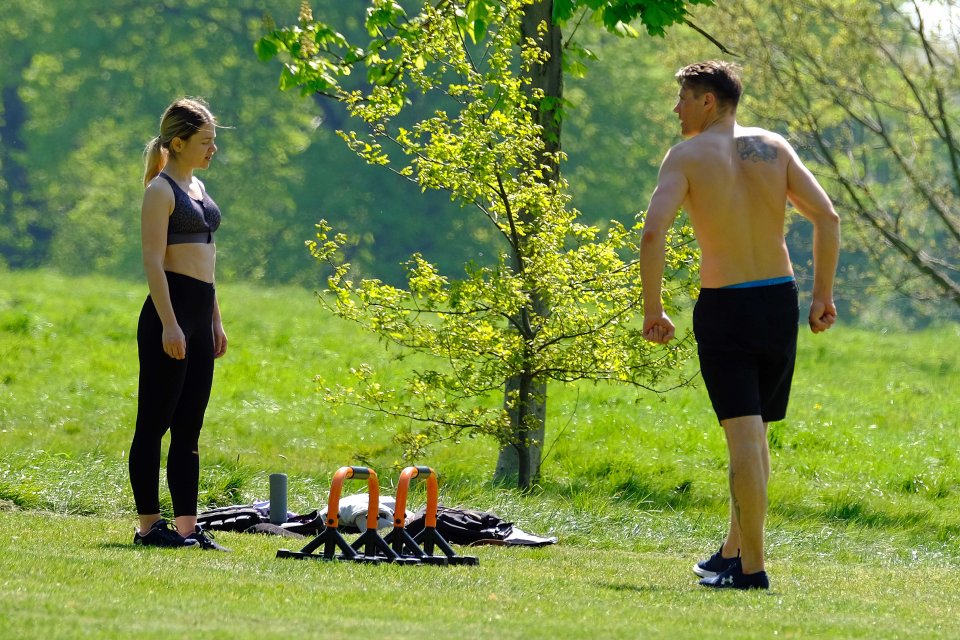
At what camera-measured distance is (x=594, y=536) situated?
8.09 meters

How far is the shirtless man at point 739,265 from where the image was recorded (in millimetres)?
5645

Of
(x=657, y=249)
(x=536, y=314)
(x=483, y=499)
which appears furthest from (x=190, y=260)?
(x=536, y=314)

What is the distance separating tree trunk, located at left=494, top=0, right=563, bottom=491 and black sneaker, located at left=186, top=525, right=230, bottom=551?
3322 millimetres

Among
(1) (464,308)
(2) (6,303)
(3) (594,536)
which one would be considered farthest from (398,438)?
(2) (6,303)

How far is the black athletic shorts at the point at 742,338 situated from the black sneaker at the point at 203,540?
229 cm

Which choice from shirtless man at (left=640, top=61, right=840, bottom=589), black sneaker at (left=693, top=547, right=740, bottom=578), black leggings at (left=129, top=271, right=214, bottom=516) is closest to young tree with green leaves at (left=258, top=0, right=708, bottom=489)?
black leggings at (left=129, top=271, right=214, bottom=516)

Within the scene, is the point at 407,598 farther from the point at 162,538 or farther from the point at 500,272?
the point at 500,272

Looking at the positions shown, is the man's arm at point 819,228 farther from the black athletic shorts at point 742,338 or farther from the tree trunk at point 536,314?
the tree trunk at point 536,314

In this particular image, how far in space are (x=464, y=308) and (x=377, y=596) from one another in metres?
4.30

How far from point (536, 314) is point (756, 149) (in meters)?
3.76

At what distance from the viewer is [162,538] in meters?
6.28

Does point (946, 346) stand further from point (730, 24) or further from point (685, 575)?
point (685, 575)

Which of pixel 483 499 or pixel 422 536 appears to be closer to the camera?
pixel 422 536

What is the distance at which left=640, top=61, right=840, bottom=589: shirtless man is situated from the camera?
5.64 m
